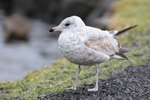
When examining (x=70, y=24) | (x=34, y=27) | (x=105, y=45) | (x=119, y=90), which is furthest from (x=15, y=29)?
(x=119, y=90)

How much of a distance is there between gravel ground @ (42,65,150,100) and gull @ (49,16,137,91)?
0.83 ft

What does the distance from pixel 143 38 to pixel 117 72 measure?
11.1 feet

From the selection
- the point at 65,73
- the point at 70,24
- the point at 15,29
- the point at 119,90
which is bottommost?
the point at 119,90

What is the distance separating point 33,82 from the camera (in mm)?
7012

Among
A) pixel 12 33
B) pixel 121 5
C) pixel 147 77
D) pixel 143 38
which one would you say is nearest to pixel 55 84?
pixel 147 77

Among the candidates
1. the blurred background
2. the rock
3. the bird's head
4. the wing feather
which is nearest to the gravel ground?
the wing feather

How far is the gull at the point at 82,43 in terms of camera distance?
208 inches

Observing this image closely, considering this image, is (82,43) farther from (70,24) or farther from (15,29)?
(15,29)

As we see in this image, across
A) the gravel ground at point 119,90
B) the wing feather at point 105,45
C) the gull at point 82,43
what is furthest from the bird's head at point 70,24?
the gravel ground at point 119,90

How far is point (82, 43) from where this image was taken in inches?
210

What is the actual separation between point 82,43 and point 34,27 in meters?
15.9

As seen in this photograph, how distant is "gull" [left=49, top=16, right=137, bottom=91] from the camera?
5273 millimetres

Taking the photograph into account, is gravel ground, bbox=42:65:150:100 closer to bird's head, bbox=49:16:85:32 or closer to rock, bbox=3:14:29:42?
bird's head, bbox=49:16:85:32

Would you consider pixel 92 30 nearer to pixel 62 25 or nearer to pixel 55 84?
pixel 62 25
